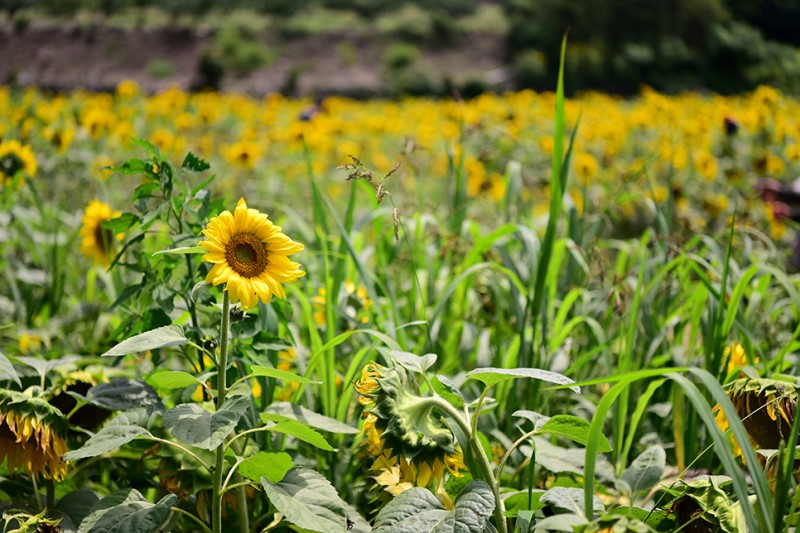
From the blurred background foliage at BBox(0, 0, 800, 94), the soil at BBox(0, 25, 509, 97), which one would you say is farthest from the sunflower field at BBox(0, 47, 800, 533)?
the soil at BBox(0, 25, 509, 97)

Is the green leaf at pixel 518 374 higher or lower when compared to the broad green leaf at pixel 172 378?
higher

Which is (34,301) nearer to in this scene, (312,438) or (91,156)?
(312,438)

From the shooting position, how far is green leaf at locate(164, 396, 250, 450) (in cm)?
77

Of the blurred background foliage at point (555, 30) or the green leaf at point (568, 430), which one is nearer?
the green leaf at point (568, 430)

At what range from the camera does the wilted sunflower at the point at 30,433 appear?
0.91m

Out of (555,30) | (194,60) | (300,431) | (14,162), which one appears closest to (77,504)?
(300,431)

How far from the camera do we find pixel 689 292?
169 cm

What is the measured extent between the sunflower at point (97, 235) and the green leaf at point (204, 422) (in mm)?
812

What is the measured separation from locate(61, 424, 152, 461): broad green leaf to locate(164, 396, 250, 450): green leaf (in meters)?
0.04

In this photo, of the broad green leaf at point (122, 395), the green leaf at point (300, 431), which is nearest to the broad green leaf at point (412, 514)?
the green leaf at point (300, 431)

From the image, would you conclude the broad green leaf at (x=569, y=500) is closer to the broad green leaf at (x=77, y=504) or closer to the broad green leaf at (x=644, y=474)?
the broad green leaf at (x=644, y=474)

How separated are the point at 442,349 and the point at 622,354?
358 millimetres

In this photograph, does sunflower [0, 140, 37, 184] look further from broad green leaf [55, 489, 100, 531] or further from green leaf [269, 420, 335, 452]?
green leaf [269, 420, 335, 452]

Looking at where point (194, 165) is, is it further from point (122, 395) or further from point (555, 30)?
point (555, 30)
